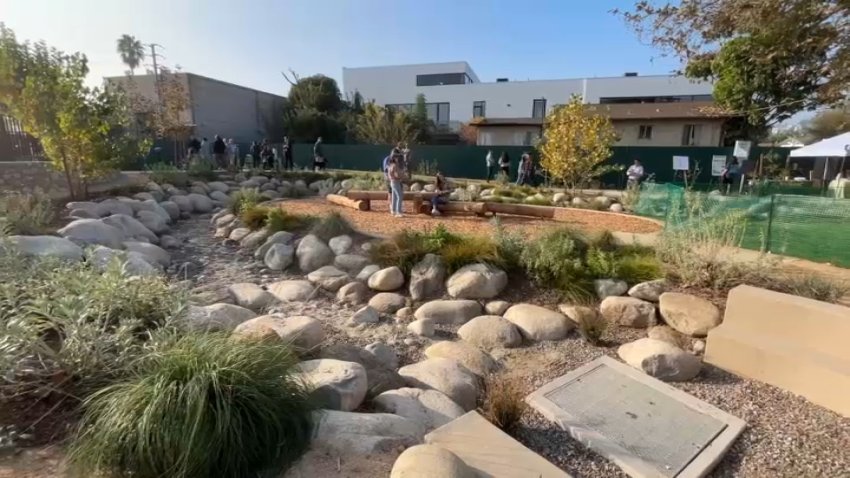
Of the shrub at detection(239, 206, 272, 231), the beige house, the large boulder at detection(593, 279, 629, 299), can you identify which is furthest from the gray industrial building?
the large boulder at detection(593, 279, 629, 299)

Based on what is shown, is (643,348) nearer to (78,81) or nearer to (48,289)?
(48,289)

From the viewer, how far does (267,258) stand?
7.08 m

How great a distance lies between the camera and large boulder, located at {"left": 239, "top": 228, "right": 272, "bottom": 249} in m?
7.78

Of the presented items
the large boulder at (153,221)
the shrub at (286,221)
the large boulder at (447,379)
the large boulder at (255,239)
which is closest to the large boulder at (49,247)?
the large boulder at (255,239)

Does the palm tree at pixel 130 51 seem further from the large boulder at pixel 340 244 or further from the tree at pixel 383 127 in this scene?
the large boulder at pixel 340 244

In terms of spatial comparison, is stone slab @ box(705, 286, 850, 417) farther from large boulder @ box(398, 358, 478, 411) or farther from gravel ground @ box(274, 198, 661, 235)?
gravel ground @ box(274, 198, 661, 235)

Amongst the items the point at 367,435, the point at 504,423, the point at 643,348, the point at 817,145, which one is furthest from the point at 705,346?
the point at 817,145

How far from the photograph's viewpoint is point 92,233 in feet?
20.9

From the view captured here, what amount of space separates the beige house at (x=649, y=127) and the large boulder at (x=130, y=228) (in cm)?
1749

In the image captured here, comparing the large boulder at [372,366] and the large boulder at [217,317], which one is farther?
the large boulder at [217,317]

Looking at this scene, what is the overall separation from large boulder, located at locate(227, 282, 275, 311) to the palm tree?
56698 millimetres

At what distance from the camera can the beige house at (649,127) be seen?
2291 centimetres

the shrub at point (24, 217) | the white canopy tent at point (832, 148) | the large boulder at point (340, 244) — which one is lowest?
the large boulder at point (340, 244)

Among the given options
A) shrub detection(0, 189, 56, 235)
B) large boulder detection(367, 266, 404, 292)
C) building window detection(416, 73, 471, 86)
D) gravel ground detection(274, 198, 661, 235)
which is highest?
building window detection(416, 73, 471, 86)
